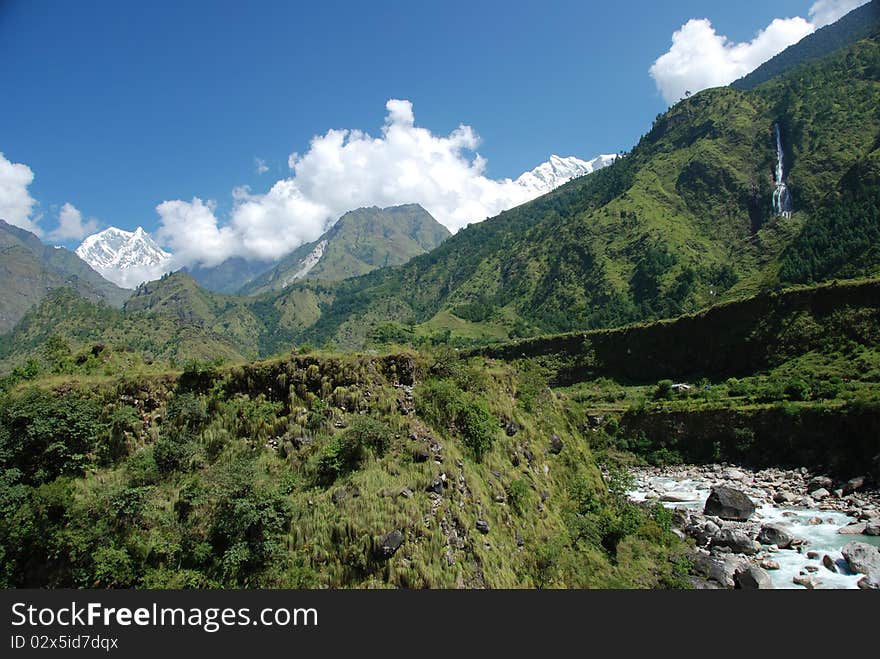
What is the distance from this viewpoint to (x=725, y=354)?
198 ft

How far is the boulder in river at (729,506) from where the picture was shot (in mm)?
25812

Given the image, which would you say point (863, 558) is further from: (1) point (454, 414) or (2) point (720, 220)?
(2) point (720, 220)

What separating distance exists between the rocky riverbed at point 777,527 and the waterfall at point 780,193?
12823 centimetres

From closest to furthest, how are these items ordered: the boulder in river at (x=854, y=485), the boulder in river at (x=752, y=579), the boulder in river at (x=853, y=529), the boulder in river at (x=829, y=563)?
1. the boulder in river at (x=752, y=579)
2. the boulder in river at (x=829, y=563)
3. the boulder in river at (x=853, y=529)
4. the boulder in river at (x=854, y=485)

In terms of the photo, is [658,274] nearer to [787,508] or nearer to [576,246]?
[576,246]

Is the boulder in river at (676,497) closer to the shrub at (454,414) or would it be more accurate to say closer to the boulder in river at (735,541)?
the boulder in river at (735,541)

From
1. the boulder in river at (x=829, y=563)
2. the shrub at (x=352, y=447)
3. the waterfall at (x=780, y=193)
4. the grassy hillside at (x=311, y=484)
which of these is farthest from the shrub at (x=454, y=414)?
the waterfall at (x=780, y=193)

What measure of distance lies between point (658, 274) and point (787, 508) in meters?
115

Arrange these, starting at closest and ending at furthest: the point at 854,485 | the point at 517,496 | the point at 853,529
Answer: the point at 517,496 < the point at 853,529 < the point at 854,485

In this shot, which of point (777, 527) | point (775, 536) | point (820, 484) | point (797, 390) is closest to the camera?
point (775, 536)

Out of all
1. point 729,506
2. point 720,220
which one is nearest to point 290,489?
point 729,506

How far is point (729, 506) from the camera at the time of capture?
86.2 ft

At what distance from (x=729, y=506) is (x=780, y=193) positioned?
485 feet

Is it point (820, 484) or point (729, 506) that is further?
point (820, 484)
